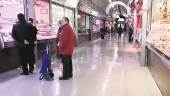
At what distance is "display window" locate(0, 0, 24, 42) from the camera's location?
9.09 metres

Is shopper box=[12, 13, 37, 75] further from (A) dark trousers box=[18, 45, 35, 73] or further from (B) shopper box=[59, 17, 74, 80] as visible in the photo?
(B) shopper box=[59, 17, 74, 80]

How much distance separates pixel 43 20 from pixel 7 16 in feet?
12.0

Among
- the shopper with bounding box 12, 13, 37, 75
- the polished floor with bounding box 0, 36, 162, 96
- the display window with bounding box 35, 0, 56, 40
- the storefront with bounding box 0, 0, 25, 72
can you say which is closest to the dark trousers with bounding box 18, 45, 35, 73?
the shopper with bounding box 12, 13, 37, 75

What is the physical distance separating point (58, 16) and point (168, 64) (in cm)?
1099

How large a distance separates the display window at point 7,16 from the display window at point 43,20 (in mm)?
2010

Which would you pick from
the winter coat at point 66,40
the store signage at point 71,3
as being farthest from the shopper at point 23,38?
the store signage at point 71,3

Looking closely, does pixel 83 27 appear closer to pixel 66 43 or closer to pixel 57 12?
pixel 57 12

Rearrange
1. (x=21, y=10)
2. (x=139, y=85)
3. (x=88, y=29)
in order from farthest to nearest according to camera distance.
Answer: (x=88, y=29) < (x=21, y=10) < (x=139, y=85)

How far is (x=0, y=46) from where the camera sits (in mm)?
8672

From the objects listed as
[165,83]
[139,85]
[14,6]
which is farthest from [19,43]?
[165,83]

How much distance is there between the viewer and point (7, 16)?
947cm

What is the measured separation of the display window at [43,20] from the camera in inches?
480

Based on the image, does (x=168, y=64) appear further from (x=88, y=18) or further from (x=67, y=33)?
(x=88, y=18)

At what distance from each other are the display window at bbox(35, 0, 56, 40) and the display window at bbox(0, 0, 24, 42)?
6.59 feet
